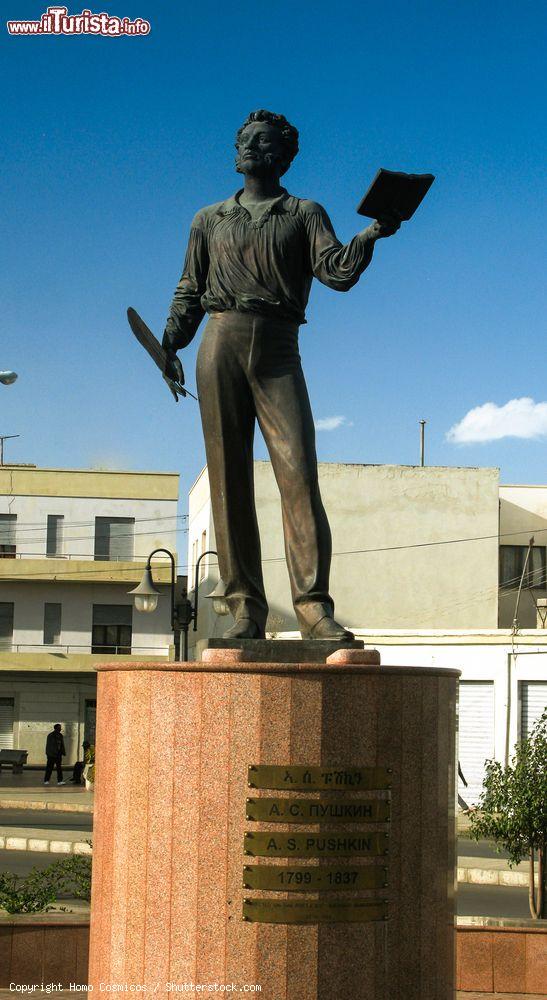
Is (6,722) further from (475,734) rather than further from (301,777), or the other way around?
(301,777)

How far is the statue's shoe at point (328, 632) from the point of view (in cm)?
634

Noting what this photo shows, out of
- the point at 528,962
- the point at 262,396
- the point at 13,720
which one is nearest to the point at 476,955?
the point at 528,962

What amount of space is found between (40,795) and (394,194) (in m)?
21.4

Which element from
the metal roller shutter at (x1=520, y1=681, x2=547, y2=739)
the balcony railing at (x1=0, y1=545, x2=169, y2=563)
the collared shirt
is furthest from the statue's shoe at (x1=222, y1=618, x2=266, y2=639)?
the balcony railing at (x1=0, y1=545, x2=169, y2=563)

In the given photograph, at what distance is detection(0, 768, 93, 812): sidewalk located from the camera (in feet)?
76.1

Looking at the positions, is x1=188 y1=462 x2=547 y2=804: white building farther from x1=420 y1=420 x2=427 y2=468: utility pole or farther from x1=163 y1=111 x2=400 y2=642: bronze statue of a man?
x1=163 y1=111 x2=400 y2=642: bronze statue of a man

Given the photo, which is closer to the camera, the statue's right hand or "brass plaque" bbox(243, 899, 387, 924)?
"brass plaque" bbox(243, 899, 387, 924)

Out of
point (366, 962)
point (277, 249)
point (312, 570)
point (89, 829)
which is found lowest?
point (89, 829)

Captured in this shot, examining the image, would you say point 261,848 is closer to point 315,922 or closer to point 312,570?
point 315,922

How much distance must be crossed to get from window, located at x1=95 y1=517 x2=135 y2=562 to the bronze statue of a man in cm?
3366

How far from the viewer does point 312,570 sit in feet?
21.8

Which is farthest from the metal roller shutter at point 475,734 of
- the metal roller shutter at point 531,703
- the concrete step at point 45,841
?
the concrete step at point 45,841

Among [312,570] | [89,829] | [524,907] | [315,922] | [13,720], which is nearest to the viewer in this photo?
[315,922]

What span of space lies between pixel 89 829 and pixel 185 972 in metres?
13.8
